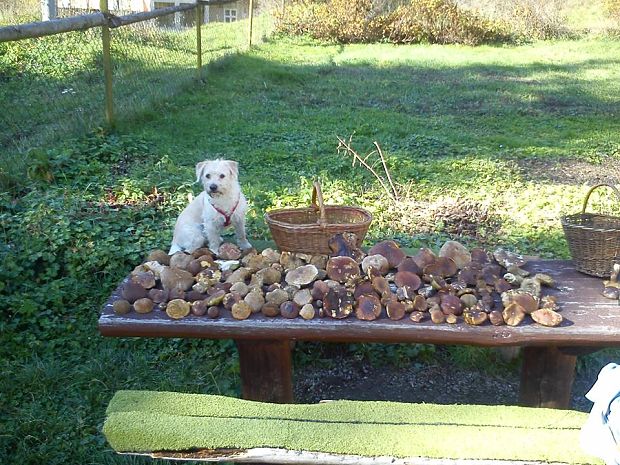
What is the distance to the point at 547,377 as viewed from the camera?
302 centimetres

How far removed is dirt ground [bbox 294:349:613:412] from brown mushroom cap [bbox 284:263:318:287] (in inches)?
45.9

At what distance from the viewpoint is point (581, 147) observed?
7777mm

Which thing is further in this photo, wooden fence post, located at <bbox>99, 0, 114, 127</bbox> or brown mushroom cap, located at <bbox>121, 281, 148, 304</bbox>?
wooden fence post, located at <bbox>99, 0, 114, 127</bbox>

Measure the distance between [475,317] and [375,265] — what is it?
510 mm

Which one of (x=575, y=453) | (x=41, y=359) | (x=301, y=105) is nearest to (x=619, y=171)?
(x=301, y=105)

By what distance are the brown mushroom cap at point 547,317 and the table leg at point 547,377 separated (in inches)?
17.6

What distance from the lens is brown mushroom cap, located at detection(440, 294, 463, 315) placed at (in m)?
2.61

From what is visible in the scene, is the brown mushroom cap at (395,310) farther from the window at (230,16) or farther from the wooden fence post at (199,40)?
the window at (230,16)

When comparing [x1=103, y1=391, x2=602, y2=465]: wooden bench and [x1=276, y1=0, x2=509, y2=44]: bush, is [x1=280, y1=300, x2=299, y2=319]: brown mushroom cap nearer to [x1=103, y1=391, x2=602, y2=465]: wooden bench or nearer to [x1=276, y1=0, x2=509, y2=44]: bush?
[x1=103, y1=391, x2=602, y2=465]: wooden bench

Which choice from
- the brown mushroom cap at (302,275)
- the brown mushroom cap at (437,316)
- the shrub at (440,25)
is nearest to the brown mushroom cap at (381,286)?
the brown mushroom cap at (302,275)

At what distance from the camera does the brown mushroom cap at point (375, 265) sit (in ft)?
9.29

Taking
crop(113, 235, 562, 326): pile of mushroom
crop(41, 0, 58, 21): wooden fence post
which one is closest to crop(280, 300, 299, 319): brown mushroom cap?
crop(113, 235, 562, 326): pile of mushroom

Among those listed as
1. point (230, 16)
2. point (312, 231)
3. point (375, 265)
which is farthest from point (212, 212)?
point (230, 16)

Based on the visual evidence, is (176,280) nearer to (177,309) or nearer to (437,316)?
(177,309)
